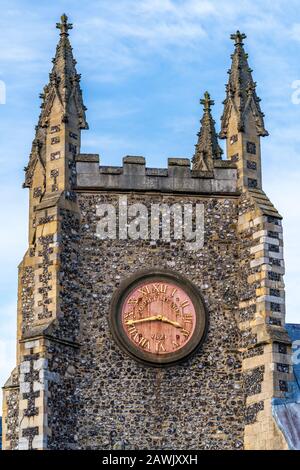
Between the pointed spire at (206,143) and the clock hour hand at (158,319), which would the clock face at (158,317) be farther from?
the pointed spire at (206,143)

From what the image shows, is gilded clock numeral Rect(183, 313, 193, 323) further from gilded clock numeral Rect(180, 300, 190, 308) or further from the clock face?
gilded clock numeral Rect(180, 300, 190, 308)

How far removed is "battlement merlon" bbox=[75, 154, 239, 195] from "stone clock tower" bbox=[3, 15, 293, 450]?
0.12 ft

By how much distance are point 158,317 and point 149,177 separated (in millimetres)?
3736

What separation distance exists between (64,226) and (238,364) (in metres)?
5.64

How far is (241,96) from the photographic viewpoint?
46.7 m

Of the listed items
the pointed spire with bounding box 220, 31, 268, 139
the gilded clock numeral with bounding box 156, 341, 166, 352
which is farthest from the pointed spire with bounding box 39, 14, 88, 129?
the gilded clock numeral with bounding box 156, 341, 166, 352

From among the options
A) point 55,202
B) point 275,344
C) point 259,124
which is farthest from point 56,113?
point 275,344

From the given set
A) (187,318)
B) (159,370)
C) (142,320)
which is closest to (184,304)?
(187,318)

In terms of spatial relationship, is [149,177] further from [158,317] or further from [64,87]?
[158,317]

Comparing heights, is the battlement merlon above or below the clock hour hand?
above

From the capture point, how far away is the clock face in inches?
1747

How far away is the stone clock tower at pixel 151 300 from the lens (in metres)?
43.5

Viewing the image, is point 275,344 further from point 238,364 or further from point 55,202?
point 55,202

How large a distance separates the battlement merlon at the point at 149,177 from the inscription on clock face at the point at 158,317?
2625 millimetres
